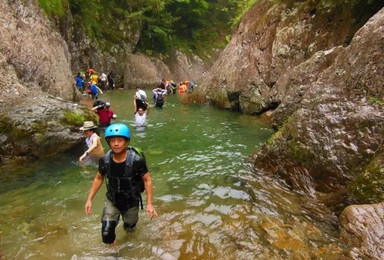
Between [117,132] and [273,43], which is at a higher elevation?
[273,43]

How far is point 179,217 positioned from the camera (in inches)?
247

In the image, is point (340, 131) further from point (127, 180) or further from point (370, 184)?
point (127, 180)

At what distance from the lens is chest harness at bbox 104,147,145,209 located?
15.7 ft

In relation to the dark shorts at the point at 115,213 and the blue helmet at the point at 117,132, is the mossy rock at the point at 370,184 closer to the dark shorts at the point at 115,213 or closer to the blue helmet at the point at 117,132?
the dark shorts at the point at 115,213

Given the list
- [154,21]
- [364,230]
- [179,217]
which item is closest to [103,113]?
[179,217]

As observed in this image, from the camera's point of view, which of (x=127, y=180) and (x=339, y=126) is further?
(x=339, y=126)

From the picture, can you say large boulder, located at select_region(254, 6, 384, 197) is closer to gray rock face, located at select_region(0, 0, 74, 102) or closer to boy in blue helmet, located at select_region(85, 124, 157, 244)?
boy in blue helmet, located at select_region(85, 124, 157, 244)

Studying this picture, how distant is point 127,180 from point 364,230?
3688mm

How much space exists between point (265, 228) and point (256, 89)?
1299cm

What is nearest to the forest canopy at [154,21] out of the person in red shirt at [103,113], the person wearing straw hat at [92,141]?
the person in red shirt at [103,113]

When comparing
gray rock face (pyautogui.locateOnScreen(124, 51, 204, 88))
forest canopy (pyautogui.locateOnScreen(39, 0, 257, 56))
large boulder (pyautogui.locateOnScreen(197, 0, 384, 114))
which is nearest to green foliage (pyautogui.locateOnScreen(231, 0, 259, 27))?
forest canopy (pyautogui.locateOnScreen(39, 0, 257, 56))

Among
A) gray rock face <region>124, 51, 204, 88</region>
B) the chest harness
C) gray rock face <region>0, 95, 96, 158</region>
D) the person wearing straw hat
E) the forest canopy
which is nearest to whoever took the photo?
the chest harness

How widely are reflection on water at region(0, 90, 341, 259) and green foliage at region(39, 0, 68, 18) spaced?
1641cm

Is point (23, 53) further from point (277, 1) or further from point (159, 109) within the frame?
point (277, 1)
